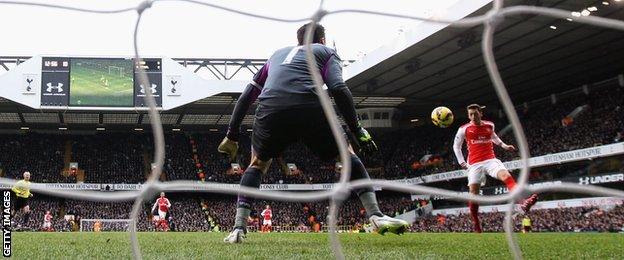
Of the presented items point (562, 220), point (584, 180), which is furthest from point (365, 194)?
point (584, 180)

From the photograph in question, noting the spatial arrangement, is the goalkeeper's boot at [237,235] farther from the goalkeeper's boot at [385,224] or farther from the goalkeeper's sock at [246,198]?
the goalkeeper's boot at [385,224]

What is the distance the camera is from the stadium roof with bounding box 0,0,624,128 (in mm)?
18875

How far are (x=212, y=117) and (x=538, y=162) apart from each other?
1699 cm

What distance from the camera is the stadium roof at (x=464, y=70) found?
1888 centimetres

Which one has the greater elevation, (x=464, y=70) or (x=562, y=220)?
(x=464, y=70)

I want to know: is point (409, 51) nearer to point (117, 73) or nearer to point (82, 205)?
point (117, 73)

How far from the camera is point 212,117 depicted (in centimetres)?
3316

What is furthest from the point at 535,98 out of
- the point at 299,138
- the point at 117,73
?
the point at 299,138

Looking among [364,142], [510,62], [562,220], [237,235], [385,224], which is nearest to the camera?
[364,142]

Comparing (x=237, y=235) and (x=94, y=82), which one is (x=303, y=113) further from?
(x=94, y=82)

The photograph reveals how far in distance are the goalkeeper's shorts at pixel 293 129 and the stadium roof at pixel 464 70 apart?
42.7ft

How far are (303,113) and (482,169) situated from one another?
403 centimetres

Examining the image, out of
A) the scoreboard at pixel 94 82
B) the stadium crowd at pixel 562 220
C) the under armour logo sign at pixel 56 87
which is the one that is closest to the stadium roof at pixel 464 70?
the scoreboard at pixel 94 82

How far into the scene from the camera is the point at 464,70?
23922 millimetres
